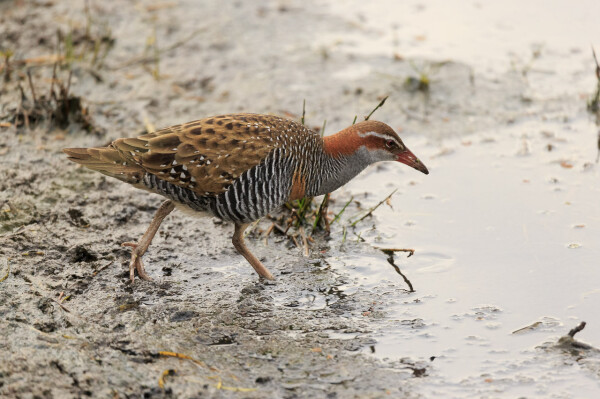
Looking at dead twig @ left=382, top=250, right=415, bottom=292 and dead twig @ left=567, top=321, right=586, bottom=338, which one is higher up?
dead twig @ left=567, top=321, right=586, bottom=338

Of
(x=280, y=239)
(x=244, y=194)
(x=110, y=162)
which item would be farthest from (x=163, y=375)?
(x=280, y=239)

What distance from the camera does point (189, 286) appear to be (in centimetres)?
621

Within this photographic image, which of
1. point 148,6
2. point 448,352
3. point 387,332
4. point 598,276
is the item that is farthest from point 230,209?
point 148,6

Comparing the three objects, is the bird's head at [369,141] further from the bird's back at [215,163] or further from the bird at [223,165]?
the bird's back at [215,163]

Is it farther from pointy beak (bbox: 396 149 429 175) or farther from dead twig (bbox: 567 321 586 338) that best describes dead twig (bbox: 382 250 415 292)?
dead twig (bbox: 567 321 586 338)

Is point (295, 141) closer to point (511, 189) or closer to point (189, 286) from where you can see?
point (189, 286)

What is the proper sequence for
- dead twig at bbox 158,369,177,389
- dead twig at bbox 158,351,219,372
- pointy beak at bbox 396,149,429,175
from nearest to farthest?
1. dead twig at bbox 158,369,177,389
2. dead twig at bbox 158,351,219,372
3. pointy beak at bbox 396,149,429,175

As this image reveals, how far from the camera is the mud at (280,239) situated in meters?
5.17

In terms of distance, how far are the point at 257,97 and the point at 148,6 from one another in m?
2.80

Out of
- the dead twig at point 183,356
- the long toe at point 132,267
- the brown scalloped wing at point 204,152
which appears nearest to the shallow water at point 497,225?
the dead twig at point 183,356

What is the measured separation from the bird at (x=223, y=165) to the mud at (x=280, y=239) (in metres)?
0.56

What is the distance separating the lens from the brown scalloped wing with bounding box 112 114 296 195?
5.93 m

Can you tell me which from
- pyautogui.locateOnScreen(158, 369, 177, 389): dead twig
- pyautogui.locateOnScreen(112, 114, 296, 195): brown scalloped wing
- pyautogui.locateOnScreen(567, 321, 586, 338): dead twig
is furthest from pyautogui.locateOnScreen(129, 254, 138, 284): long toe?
pyautogui.locateOnScreen(567, 321, 586, 338): dead twig

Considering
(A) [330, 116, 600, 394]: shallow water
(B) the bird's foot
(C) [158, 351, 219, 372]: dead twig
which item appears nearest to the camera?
(C) [158, 351, 219, 372]: dead twig
